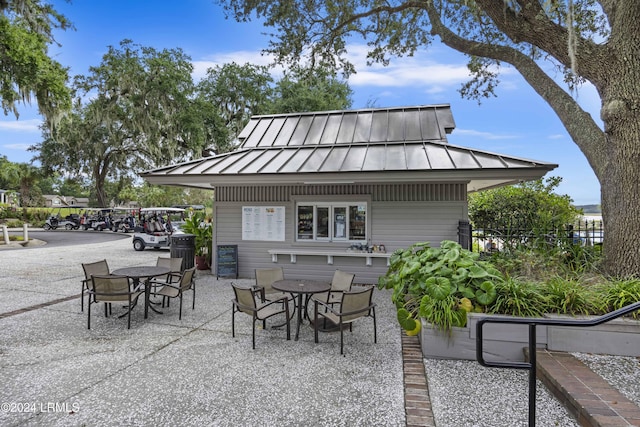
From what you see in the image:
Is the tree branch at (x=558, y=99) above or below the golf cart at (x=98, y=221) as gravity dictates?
above

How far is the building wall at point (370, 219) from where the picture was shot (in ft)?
25.7

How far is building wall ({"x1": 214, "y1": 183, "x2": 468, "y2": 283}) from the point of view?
7.82 meters

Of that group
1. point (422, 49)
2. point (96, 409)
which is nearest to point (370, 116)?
point (422, 49)

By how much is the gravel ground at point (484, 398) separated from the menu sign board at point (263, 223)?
5.47 metres

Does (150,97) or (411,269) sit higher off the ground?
(150,97)

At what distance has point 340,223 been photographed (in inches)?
334

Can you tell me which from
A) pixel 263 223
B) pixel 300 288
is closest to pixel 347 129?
pixel 263 223

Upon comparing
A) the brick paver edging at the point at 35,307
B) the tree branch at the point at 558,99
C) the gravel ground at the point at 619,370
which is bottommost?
the brick paver edging at the point at 35,307

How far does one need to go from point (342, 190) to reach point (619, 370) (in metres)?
5.82

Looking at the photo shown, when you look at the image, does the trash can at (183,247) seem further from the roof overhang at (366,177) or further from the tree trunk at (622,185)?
the tree trunk at (622,185)

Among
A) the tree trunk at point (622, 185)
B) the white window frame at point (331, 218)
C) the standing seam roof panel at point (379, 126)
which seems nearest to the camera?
the tree trunk at point (622, 185)

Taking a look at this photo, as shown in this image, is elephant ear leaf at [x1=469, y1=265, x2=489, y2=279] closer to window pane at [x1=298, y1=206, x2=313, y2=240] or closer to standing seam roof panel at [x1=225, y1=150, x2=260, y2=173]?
window pane at [x1=298, y1=206, x2=313, y2=240]

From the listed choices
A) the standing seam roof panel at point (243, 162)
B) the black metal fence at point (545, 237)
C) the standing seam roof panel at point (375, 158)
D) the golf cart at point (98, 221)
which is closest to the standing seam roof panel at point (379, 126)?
the standing seam roof panel at point (375, 158)

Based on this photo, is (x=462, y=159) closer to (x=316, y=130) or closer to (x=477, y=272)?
(x=477, y=272)
